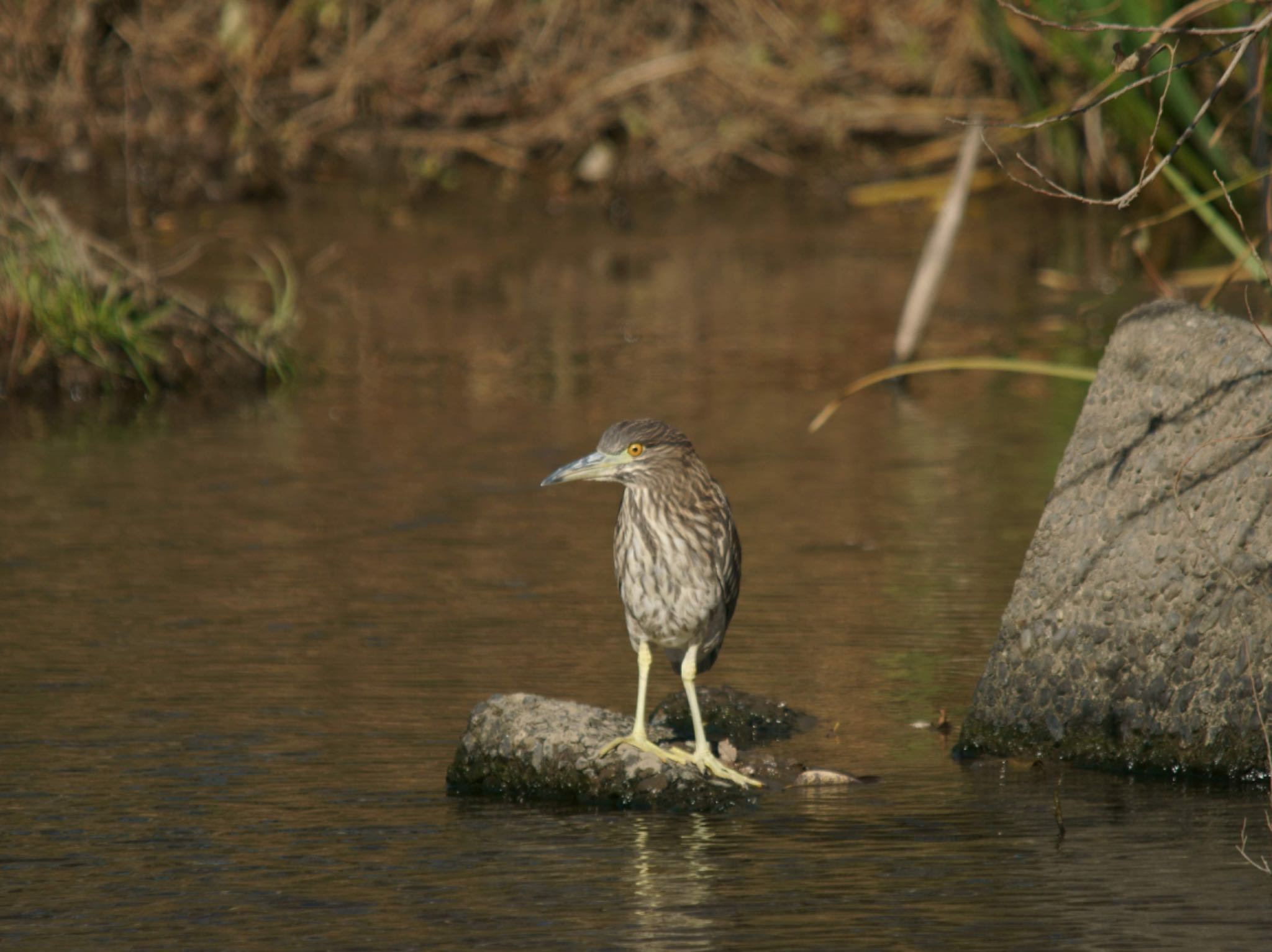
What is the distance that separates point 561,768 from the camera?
5.22m

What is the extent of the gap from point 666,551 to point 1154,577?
1214mm

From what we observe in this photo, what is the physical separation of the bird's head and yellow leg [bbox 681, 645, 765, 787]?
1.47 feet

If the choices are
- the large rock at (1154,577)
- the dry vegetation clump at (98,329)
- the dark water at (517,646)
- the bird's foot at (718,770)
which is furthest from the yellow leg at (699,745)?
the dry vegetation clump at (98,329)

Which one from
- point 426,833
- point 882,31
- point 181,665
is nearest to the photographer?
point 426,833

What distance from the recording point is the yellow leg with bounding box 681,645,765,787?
524 centimetres

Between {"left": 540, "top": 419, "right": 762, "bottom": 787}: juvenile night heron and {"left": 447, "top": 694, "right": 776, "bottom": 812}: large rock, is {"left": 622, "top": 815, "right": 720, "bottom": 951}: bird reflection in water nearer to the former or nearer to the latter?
{"left": 447, "top": 694, "right": 776, "bottom": 812}: large rock

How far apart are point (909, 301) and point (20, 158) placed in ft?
24.9

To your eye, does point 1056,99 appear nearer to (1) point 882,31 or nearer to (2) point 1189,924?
(1) point 882,31

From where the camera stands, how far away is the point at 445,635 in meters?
6.62

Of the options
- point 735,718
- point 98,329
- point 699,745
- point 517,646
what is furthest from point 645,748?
point 98,329

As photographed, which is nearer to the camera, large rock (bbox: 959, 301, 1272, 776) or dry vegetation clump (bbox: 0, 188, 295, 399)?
large rock (bbox: 959, 301, 1272, 776)

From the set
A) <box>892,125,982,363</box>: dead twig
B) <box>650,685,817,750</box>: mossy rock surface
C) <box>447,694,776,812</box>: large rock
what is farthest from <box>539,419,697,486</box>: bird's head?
<box>892,125,982,363</box>: dead twig

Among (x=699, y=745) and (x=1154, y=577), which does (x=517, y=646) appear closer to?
(x=699, y=745)

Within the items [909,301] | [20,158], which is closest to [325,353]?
[909,301]
